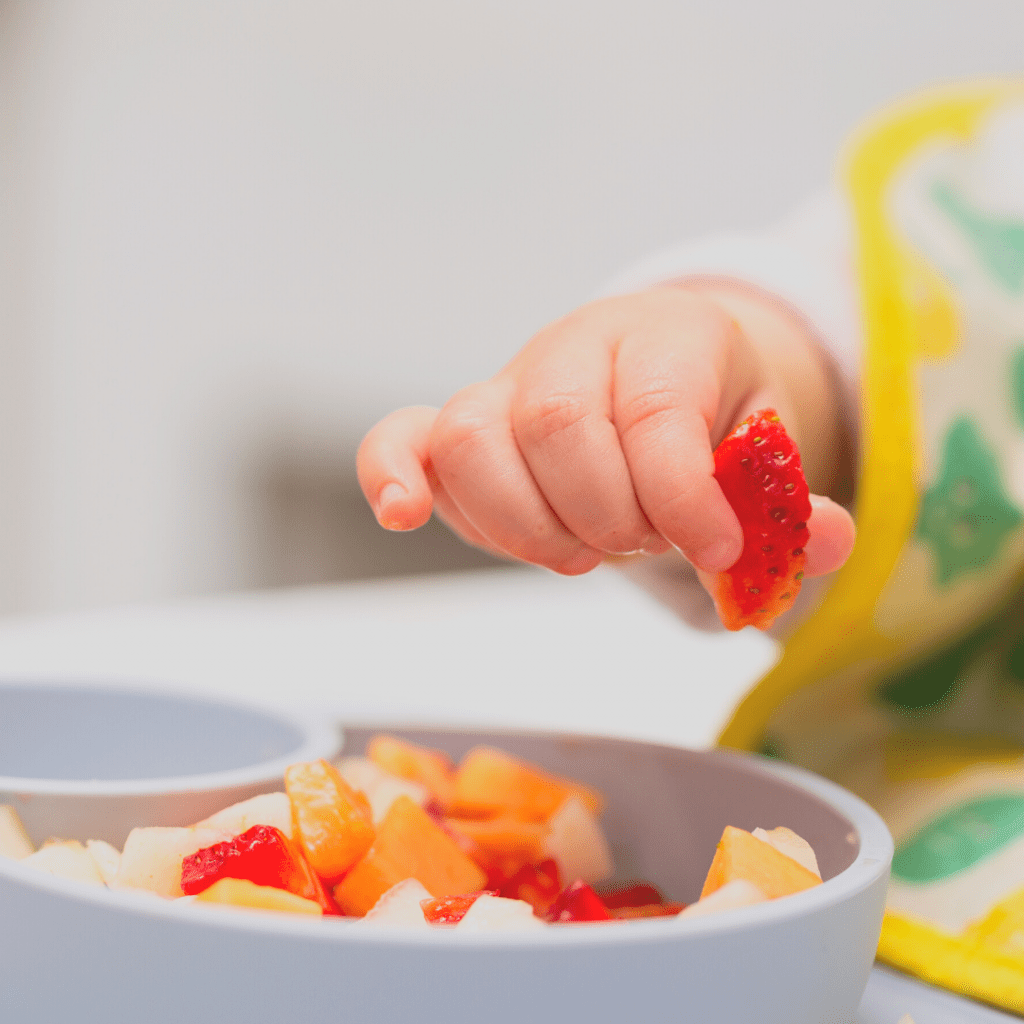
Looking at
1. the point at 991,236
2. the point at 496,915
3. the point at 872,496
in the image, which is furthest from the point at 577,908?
the point at 991,236

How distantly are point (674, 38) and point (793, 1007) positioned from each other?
1.95m

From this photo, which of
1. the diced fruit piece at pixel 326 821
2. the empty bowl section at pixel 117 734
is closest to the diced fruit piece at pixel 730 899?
the diced fruit piece at pixel 326 821

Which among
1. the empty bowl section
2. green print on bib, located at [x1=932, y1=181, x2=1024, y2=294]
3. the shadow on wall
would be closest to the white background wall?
the shadow on wall

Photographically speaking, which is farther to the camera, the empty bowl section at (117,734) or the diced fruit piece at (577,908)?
the empty bowl section at (117,734)

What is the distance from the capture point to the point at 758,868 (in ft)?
0.89

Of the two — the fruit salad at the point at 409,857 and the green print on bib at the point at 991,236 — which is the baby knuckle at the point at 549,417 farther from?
the green print on bib at the point at 991,236

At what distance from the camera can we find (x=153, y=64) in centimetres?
181

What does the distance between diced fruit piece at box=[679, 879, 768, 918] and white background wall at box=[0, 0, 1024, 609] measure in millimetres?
1756

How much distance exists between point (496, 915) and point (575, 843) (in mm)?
114

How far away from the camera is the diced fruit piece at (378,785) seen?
1.18ft

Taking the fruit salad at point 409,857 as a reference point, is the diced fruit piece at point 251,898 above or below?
above

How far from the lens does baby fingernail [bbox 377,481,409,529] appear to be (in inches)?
12.0

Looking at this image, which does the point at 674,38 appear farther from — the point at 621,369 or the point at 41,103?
the point at 621,369

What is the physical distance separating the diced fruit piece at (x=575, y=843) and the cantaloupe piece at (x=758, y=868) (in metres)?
0.10
